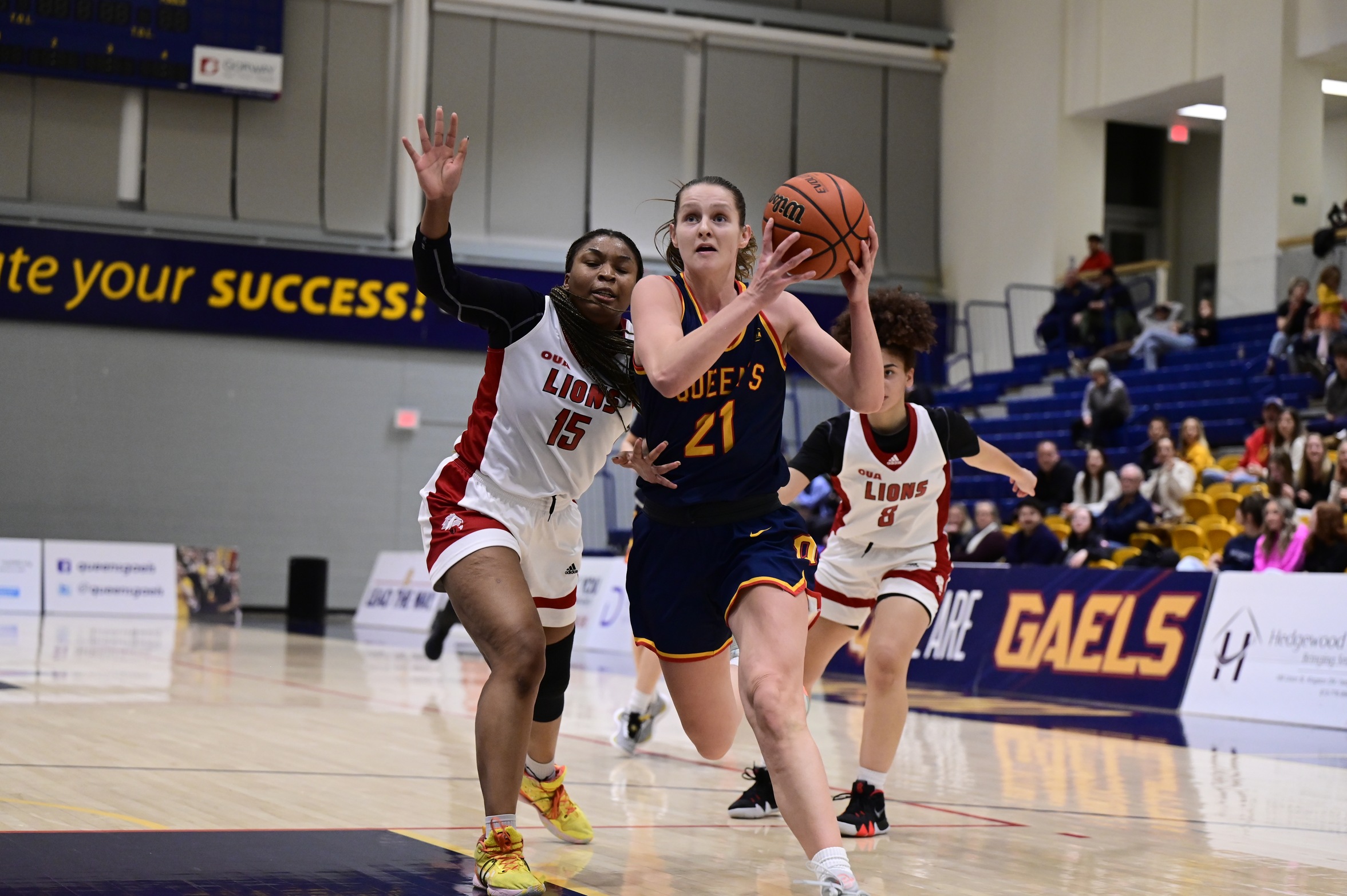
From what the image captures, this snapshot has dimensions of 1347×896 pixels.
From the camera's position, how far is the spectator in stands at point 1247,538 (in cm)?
1156

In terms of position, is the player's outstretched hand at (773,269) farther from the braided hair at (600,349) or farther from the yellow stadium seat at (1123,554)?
the yellow stadium seat at (1123,554)

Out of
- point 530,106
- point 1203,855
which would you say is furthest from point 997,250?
point 1203,855

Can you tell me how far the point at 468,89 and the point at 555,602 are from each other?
1870 cm

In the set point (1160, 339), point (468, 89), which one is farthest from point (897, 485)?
point (468, 89)

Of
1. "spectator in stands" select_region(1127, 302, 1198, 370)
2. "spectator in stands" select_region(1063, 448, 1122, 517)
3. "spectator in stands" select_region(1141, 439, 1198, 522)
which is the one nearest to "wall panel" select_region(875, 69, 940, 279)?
"spectator in stands" select_region(1127, 302, 1198, 370)

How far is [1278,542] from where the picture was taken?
1109 cm

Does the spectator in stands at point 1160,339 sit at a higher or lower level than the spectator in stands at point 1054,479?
higher

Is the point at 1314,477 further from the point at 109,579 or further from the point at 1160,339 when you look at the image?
the point at 109,579

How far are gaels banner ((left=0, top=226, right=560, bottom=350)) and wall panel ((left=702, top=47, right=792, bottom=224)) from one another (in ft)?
11.1

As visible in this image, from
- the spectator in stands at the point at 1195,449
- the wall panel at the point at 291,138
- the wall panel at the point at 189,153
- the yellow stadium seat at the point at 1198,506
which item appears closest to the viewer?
the yellow stadium seat at the point at 1198,506

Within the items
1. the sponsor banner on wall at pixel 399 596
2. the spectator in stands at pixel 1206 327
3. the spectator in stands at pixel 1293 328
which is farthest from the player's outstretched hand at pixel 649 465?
the spectator in stands at pixel 1206 327

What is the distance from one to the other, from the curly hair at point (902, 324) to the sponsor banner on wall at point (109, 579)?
1525 cm

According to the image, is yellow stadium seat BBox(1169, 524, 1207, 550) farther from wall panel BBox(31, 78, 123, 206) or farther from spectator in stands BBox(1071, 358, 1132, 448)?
wall panel BBox(31, 78, 123, 206)

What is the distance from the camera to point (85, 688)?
8945 mm
